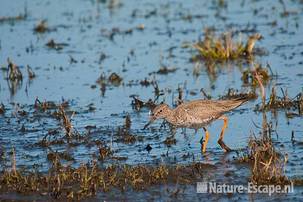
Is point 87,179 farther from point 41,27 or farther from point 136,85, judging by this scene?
point 41,27

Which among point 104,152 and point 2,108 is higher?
point 2,108

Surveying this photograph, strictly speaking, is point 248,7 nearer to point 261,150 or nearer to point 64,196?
point 261,150

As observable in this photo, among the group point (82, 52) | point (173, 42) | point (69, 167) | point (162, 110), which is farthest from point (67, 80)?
point (69, 167)

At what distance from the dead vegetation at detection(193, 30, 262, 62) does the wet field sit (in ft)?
0.44

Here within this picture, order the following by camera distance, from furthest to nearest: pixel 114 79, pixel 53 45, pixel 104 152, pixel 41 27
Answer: pixel 41 27 → pixel 53 45 → pixel 114 79 → pixel 104 152

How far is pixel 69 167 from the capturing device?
30.7 ft

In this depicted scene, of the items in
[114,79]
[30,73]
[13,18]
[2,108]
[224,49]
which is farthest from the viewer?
[13,18]

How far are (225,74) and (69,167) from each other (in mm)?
5807

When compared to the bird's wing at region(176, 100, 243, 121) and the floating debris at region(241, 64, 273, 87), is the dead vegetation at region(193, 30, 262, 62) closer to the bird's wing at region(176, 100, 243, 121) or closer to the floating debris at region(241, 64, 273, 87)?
the floating debris at region(241, 64, 273, 87)

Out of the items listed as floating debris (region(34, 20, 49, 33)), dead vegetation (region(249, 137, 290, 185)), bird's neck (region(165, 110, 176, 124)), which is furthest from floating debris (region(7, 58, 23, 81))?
dead vegetation (region(249, 137, 290, 185))

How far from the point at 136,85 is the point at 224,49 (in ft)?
7.01

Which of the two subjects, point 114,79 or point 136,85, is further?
point 114,79

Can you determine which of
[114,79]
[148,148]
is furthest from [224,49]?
[148,148]

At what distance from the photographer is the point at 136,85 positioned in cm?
1410
